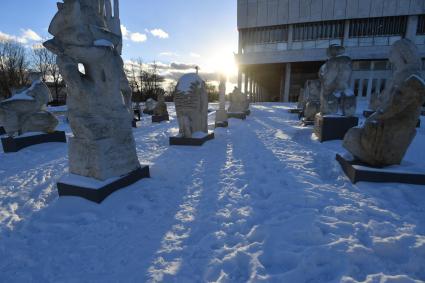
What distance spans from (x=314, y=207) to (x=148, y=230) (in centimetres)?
208

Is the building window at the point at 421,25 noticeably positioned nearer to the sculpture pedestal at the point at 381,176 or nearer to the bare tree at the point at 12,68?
the sculpture pedestal at the point at 381,176

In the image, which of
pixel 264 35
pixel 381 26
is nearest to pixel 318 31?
pixel 264 35

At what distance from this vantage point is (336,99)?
7023 millimetres

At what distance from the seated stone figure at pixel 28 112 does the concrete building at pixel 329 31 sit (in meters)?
26.2

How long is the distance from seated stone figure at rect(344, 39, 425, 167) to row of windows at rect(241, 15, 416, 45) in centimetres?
2814

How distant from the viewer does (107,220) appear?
285 cm

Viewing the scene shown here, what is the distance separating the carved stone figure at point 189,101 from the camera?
6676 millimetres

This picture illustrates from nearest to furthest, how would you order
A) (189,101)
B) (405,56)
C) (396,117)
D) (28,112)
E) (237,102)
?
1. (405,56)
2. (396,117)
3. (189,101)
4. (28,112)
5. (237,102)

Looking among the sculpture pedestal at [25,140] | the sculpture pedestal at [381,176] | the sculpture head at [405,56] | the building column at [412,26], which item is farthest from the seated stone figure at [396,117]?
the building column at [412,26]

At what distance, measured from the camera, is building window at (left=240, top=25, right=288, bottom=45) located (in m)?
28.5

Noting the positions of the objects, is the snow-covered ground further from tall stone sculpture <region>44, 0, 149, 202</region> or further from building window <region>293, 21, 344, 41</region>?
building window <region>293, 21, 344, 41</region>

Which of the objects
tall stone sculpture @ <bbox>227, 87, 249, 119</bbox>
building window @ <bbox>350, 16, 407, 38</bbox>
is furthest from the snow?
building window @ <bbox>350, 16, 407, 38</bbox>

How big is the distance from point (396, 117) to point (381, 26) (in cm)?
3042

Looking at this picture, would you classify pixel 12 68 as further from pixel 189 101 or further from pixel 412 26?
pixel 412 26
